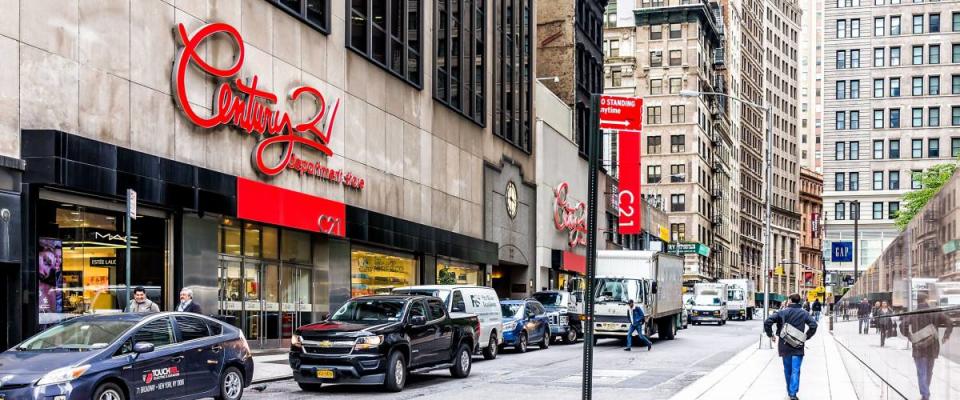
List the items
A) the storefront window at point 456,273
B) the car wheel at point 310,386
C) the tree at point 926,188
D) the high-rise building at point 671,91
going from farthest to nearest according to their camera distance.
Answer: the high-rise building at point 671,91
the tree at point 926,188
the storefront window at point 456,273
the car wheel at point 310,386

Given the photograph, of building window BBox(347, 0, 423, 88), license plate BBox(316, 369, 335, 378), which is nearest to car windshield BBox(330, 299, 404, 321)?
license plate BBox(316, 369, 335, 378)

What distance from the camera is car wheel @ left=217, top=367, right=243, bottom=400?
1578cm

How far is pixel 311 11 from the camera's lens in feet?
101

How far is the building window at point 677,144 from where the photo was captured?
103750 millimetres

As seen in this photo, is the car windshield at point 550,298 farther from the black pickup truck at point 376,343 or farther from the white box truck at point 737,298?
the white box truck at point 737,298

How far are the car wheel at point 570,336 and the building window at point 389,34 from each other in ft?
33.7

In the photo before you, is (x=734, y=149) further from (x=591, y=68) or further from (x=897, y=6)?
(x=591, y=68)

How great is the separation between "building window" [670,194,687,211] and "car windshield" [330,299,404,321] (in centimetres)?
8870

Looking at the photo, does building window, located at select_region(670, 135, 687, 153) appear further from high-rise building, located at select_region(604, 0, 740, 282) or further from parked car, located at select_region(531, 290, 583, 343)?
parked car, located at select_region(531, 290, 583, 343)

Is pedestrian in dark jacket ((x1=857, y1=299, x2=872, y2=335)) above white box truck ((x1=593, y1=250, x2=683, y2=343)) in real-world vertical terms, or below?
above

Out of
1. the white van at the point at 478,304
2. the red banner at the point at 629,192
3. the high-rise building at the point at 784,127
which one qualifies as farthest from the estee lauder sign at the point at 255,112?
the high-rise building at the point at 784,127

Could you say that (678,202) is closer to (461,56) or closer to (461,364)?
(461,56)

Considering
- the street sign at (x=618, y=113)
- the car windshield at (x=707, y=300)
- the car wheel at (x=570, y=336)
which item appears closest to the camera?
the street sign at (x=618, y=113)

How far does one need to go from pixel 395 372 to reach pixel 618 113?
12757 mm
